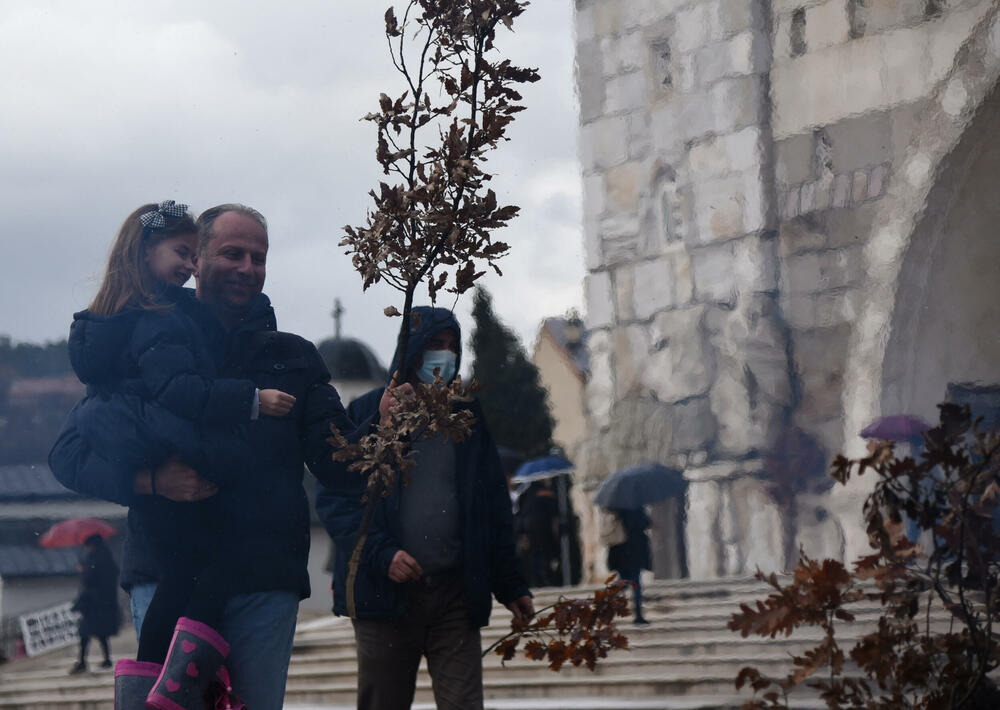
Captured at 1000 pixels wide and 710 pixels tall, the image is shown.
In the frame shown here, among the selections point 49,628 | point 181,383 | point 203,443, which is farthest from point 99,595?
point 181,383

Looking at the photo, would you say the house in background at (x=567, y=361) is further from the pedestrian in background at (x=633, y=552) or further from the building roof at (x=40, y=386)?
the building roof at (x=40, y=386)

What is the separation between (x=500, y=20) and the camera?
299 cm

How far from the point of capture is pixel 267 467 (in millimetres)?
3000

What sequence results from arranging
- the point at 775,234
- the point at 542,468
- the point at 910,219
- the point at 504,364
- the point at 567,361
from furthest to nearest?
1. the point at 542,468
2. the point at 504,364
3. the point at 567,361
4. the point at 775,234
5. the point at 910,219

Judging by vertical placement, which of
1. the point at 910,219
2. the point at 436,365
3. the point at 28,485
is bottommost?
the point at 28,485

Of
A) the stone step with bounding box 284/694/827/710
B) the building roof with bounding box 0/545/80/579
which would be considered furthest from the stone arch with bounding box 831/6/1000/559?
the building roof with bounding box 0/545/80/579

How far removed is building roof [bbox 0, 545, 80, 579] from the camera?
15.3ft

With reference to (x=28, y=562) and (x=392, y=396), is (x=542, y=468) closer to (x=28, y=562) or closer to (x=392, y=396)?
(x=28, y=562)

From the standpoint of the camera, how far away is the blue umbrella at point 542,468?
9651 mm

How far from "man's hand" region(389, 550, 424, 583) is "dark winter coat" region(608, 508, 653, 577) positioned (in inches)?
71.9

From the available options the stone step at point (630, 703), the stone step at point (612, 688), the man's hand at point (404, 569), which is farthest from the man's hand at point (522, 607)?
the stone step at point (612, 688)

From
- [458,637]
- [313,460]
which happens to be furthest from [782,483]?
[313,460]

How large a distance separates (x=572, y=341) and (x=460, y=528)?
2.13 metres

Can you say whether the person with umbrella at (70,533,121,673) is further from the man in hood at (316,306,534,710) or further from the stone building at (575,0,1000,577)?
the stone building at (575,0,1000,577)
